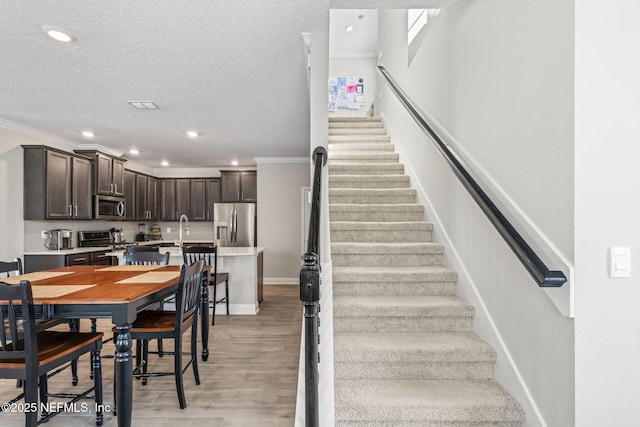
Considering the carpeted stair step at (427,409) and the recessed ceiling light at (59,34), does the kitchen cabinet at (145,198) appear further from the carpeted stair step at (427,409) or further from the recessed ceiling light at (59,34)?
the carpeted stair step at (427,409)

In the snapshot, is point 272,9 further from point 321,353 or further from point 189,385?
point 189,385

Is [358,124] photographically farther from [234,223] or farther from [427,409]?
[427,409]

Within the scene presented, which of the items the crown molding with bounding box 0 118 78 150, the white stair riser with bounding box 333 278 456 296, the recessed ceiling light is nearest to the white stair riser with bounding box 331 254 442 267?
the white stair riser with bounding box 333 278 456 296

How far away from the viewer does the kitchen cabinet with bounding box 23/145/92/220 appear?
4996 millimetres

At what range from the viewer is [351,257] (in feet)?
10.0

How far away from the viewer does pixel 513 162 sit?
1964mm

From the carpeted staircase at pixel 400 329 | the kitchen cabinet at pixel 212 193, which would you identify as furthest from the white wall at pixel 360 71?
the carpeted staircase at pixel 400 329

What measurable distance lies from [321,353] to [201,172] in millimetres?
7525

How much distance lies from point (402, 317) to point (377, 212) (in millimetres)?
1339

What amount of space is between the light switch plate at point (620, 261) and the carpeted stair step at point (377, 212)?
213 centimetres

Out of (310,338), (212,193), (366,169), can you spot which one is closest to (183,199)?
(212,193)

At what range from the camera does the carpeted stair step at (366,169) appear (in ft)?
14.0

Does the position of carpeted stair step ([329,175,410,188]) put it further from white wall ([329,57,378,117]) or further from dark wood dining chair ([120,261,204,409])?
white wall ([329,57,378,117])

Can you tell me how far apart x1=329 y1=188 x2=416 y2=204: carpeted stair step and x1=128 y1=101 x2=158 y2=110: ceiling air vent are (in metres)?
2.22
